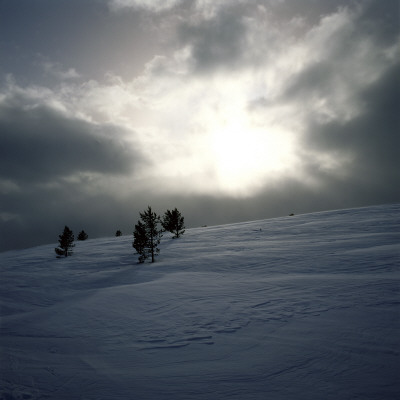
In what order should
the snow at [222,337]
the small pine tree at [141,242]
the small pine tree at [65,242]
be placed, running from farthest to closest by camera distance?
the small pine tree at [65,242]
the small pine tree at [141,242]
the snow at [222,337]

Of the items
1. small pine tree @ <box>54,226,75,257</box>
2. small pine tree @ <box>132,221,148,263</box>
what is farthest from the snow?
small pine tree @ <box>54,226,75,257</box>

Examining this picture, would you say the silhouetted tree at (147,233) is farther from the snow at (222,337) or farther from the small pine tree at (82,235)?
the small pine tree at (82,235)

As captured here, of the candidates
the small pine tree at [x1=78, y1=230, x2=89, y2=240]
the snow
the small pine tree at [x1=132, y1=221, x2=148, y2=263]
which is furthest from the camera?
the small pine tree at [x1=78, y1=230, x2=89, y2=240]

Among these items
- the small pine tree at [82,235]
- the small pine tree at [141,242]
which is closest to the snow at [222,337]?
the small pine tree at [141,242]

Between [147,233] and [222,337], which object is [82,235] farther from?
[222,337]

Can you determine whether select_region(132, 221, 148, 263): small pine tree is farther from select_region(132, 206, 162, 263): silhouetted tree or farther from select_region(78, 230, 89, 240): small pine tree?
select_region(78, 230, 89, 240): small pine tree

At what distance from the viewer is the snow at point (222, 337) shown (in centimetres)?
386

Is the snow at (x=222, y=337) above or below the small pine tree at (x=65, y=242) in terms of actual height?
below

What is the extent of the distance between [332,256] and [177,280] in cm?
854

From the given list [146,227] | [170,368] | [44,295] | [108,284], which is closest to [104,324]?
[170,368]

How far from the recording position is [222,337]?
17.9 ft

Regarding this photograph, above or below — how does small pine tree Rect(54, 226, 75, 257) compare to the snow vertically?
above

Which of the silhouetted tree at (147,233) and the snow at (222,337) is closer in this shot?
the snow at (222,337)

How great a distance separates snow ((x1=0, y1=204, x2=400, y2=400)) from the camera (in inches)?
152
